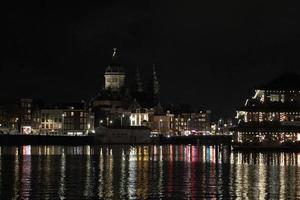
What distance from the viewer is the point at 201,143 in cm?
17412

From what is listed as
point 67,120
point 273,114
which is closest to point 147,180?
point 273,114

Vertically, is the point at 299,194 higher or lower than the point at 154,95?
lower

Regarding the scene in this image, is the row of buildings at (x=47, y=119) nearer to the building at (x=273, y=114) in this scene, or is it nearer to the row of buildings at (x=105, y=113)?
the row of buildings at (x=105, y=113)

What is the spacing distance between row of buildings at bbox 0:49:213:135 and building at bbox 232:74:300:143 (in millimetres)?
41966

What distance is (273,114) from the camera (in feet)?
399

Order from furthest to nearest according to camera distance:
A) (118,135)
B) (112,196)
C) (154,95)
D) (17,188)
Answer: (154,95), (118,135), (17,188), (112,196)

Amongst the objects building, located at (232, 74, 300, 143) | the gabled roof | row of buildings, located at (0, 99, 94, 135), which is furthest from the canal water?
row of buildings, located at (0, 99, 94, 135)

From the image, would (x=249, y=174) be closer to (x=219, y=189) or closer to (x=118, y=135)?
(x=219, y=189)

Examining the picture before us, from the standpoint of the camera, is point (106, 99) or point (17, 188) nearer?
point (17, 188)

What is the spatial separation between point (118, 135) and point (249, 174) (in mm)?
87911

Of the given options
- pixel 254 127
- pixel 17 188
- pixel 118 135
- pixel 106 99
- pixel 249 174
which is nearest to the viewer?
pixel 17 188

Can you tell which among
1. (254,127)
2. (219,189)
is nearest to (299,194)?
(219,189)

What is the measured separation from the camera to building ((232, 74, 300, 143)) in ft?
384

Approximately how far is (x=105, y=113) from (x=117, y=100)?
222 inches
